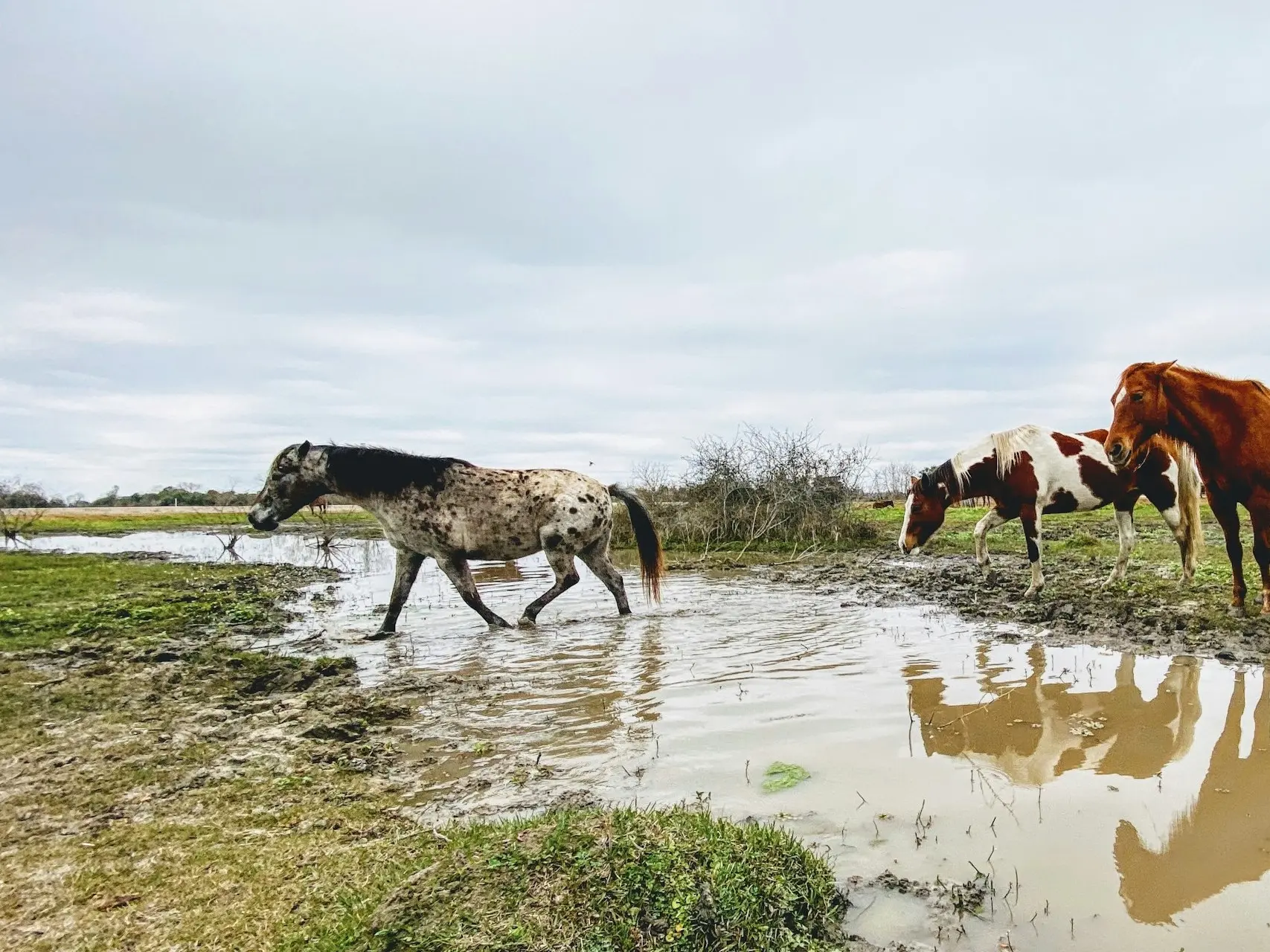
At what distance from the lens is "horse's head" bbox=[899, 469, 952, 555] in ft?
35.2

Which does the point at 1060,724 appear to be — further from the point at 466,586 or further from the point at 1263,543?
the point at 466,586

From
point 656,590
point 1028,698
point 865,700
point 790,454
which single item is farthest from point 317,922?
point 790,454

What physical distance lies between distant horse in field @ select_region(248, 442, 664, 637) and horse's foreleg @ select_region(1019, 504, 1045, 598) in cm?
506

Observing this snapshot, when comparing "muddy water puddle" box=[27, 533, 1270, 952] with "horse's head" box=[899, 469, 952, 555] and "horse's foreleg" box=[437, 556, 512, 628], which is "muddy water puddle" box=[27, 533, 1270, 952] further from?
"horse's head" box=[899, 469, 952, 555]

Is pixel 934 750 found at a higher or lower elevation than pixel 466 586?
lower

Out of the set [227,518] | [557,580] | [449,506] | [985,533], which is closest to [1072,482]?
[985,533]

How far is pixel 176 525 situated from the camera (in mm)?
44312

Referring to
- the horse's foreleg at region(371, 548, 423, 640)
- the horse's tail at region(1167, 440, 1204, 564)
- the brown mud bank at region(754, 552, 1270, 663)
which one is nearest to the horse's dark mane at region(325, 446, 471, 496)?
the horse's foreleg at region(371, 548, 423, 640)

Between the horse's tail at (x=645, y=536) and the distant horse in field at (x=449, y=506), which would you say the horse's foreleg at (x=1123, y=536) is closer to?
the horse's tail at (x=645, y=536)

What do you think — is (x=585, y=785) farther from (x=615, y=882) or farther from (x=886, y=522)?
(x=886, y=522)

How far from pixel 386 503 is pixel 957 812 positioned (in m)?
6.98

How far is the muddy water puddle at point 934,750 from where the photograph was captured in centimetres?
246

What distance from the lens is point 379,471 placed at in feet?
27.9

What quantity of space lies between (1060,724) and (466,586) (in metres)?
6.26
